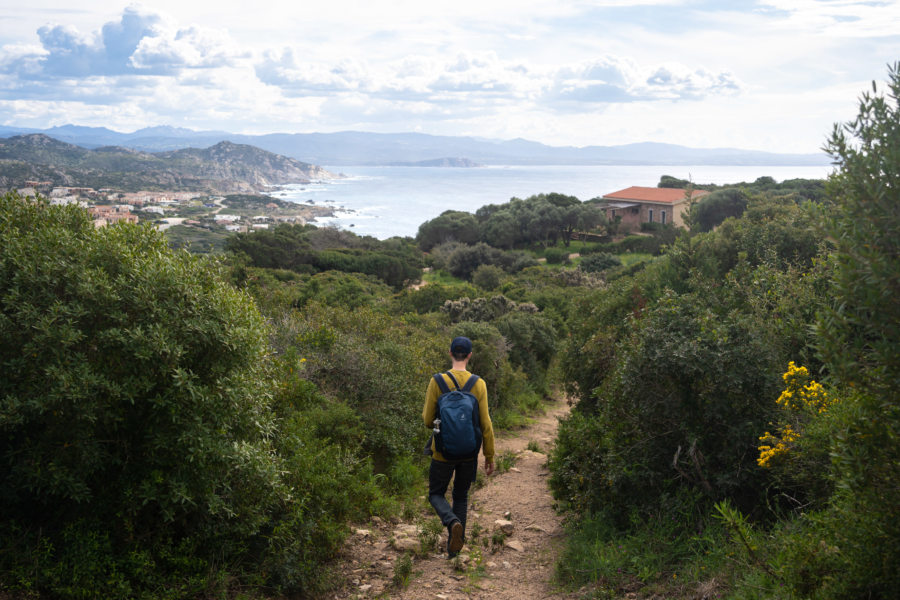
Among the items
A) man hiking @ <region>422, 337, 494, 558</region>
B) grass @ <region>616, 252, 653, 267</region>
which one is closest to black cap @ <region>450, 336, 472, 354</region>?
man hiking @ <region>422, 337, 494, 558</region>

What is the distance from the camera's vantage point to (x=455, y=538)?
5777 mm

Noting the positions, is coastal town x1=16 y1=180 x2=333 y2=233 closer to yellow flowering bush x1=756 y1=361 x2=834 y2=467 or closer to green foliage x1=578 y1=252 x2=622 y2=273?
green foliage x1=578 y1=252 x2=622 y2=273

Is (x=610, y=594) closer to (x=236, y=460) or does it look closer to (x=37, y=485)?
(x=236, y=460)

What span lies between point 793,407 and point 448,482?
9.80ft

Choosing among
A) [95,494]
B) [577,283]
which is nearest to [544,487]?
[95,494]

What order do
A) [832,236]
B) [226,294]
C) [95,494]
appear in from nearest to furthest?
[832,236]
[95,494]
[226,294]

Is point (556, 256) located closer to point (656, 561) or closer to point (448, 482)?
point (448, 482)

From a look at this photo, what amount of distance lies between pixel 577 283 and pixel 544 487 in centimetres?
3124

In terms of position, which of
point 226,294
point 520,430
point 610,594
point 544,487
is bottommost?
point 520,430

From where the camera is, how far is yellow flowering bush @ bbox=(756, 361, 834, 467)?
5.00m

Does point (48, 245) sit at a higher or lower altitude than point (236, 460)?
higher

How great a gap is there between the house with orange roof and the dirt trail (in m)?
54.8

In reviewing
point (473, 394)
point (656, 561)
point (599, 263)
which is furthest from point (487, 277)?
point (656, 561)

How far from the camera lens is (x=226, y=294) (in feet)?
18.1
